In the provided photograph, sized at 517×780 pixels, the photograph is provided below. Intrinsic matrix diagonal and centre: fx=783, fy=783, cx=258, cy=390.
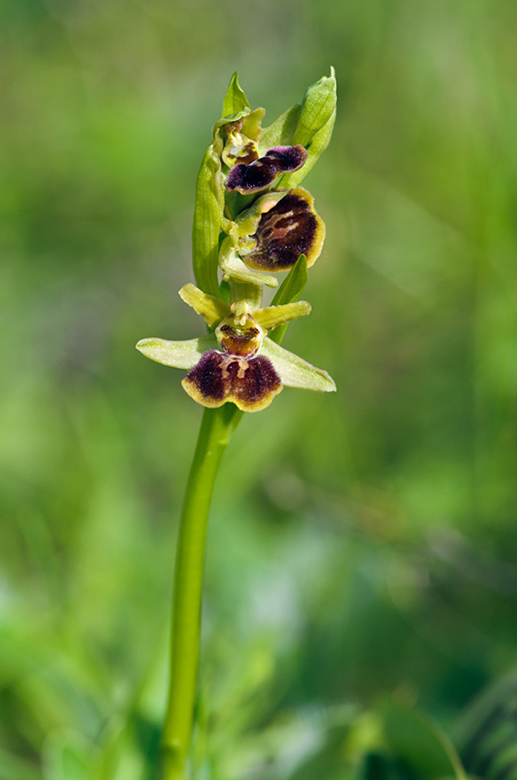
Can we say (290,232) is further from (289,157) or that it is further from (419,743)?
(419,743)

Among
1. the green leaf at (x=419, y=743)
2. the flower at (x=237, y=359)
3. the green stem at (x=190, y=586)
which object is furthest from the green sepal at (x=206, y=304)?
the green leaf at (x=419, y=743)

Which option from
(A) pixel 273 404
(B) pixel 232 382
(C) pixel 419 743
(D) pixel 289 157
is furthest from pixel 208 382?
(A) pixel 273 404

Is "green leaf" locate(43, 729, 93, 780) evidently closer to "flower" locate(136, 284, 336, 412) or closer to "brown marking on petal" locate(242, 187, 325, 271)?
"flower" locate(136, 284, 336, 412)

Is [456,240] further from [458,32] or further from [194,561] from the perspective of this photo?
[194,561]

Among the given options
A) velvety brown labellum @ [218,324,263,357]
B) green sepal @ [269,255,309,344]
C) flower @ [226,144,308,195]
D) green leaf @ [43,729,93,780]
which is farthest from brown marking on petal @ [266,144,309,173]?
green leaf @ [43,729,93,780]

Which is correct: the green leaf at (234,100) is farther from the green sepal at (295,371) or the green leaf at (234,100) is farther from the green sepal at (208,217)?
the green sepal at (295,371)

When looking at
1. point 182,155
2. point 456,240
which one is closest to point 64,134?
point 182,155

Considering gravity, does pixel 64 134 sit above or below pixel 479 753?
above
